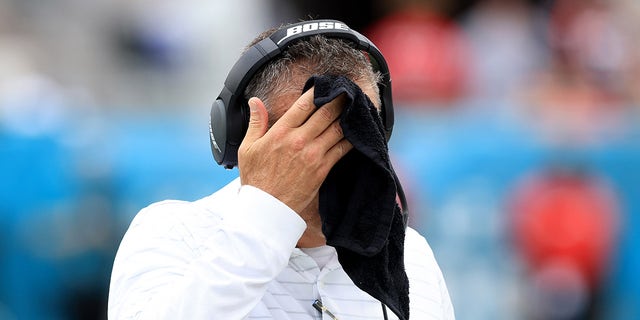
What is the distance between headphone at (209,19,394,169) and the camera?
185 centimetres

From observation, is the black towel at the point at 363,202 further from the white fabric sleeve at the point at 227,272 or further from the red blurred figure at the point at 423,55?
the red blurred figure at the point at 423,55

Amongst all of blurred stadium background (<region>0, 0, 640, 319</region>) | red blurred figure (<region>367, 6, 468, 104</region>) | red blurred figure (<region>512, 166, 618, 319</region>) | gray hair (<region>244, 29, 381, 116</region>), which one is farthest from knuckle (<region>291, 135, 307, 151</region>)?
red blurred figure (<region>367, 6, 468, 104</region>)

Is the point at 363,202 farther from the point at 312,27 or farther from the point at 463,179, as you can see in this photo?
the point at 463,179

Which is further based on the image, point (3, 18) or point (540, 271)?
point (3, 18)

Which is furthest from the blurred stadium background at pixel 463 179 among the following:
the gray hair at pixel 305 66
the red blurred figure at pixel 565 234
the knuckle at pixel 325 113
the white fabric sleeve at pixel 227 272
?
the knuckle at pixel 325 113

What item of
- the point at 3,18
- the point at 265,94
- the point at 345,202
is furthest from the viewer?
the point at 3,18

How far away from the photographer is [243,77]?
1.85 m

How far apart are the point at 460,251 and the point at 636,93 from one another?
2003 mm

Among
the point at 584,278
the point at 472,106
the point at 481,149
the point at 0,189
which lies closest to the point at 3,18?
the point at 0,189

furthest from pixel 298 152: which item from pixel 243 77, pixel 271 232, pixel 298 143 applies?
pixel 243 77

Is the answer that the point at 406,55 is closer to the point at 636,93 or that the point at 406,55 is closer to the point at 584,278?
the point at 636,93

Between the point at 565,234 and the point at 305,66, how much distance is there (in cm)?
315

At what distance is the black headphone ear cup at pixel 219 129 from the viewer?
6.14 ft

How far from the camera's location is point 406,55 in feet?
21.1
